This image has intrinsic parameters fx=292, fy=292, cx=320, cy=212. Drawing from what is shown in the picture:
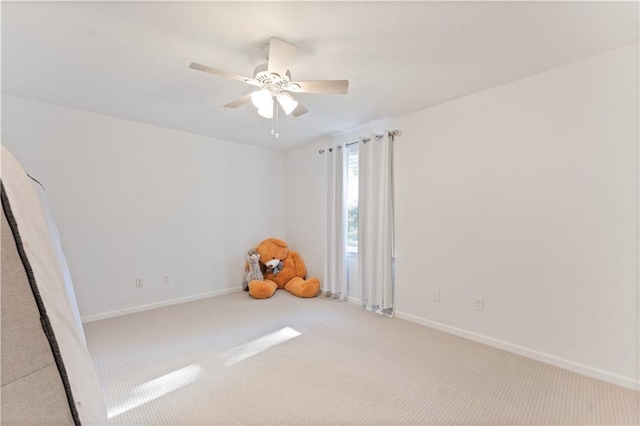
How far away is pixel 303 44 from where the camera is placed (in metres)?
1.89

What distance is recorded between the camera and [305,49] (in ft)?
6.38

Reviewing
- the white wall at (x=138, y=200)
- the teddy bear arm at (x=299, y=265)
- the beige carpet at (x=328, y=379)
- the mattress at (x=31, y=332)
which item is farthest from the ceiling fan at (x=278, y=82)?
the teddy bear arm at (x=299, y=265)

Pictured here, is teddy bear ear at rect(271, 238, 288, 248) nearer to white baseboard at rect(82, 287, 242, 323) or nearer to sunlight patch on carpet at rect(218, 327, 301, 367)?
white baseboard at rect(82, 287, 242, 323)

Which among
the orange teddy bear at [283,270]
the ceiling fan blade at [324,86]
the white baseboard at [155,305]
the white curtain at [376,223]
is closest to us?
the ceiling fan blade at [324,86]

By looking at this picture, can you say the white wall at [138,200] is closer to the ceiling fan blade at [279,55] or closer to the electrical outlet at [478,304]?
the ceiling fan blade at [279,55]

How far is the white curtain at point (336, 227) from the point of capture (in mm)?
3941

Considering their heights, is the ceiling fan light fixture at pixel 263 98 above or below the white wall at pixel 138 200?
above

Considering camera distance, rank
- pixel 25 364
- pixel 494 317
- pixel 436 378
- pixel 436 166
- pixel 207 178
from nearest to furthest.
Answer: pixel 25 364
pixel 436 378
pixel 494 317
pixel 436 166
pixel 207 178

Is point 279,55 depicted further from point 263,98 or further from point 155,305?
point 155,305

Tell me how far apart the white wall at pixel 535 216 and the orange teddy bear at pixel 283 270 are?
4.31 feet

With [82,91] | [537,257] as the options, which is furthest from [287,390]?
[82,91]

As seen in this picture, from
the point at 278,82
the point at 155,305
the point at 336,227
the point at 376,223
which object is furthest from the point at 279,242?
the point at 278,82

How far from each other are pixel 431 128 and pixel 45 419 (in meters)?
3.26

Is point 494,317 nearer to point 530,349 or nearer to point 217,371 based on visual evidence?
point 530,349
